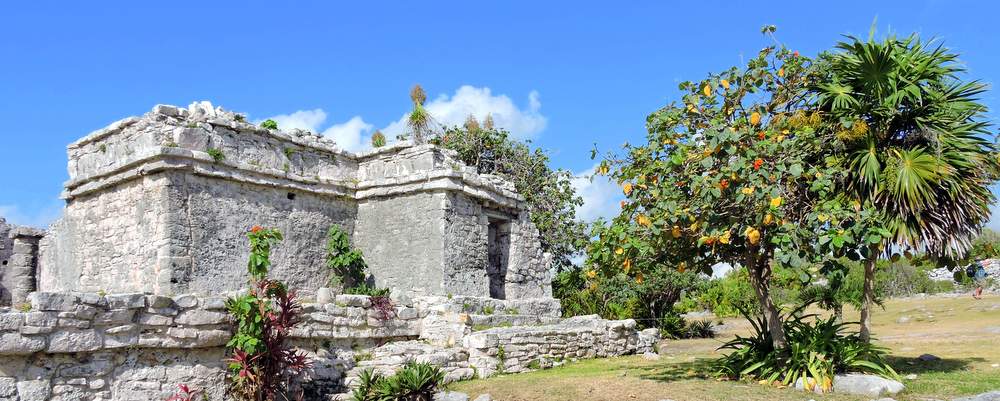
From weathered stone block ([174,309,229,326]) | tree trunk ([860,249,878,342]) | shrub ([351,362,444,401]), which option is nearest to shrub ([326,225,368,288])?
shrub ([351,362,444,401])

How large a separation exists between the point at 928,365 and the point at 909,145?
3.14 metres

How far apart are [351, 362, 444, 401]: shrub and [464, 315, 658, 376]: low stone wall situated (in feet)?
4.96

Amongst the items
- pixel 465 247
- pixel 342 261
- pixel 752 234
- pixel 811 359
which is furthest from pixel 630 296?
pixel 752 234

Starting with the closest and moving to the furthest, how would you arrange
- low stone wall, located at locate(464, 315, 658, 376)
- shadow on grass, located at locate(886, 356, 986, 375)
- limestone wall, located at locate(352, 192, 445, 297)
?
shadow on grass, located at locate(886, 356, 986, 375) < low stone wall, located at locate(464, 315, 658, 376) < limestone wall, located at locate(352, 192, 445, 297)

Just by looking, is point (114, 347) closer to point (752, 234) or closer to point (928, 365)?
point (752, 234)

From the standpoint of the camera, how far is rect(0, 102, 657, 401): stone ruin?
25.0 ft

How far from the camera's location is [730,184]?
812 cm

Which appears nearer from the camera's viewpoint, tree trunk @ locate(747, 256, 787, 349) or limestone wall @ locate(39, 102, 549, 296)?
tree trunk @ locate(747, 256, 787, 349)

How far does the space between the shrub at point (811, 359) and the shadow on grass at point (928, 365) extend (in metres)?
0.58

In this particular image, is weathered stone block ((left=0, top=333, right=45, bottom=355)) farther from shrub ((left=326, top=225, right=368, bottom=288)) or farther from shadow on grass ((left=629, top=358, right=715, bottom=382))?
shadow on grass ((left=629, top=358, right=715, bottom=382))

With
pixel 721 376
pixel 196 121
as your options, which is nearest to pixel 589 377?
pixel 721 376

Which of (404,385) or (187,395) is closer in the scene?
(187,395)

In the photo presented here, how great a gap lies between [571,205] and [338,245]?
967 centimetres

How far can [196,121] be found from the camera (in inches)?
442
